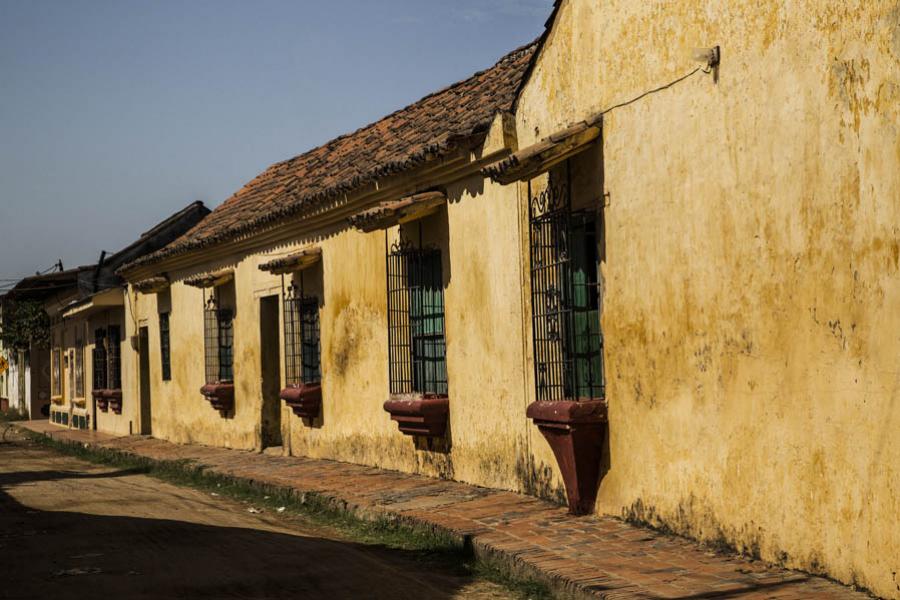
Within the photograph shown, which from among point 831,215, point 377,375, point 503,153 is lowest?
point 377,375

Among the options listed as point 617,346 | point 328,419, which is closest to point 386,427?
point 328,419

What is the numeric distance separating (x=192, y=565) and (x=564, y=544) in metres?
2.48

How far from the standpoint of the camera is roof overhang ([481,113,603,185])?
27.9 feet

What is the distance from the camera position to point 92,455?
782 inches

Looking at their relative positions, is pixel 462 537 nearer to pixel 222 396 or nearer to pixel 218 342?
pixel 222 396

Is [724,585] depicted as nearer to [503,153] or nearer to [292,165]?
[503,153]

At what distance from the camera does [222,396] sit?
17.6m

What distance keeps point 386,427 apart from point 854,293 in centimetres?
754

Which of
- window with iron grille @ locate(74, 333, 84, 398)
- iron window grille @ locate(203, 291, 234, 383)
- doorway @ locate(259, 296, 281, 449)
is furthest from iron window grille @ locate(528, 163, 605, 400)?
window with iron grille @ locate(74, 333, 84, 398)

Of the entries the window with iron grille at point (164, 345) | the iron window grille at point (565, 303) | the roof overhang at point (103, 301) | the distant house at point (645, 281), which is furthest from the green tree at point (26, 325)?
the iron window grille at point (565, 303)

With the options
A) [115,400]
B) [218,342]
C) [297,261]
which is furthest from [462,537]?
[115,400]

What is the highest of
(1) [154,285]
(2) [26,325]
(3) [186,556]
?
(1) [154,285]

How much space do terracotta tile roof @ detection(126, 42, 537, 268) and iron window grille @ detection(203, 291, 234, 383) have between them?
1.09 m

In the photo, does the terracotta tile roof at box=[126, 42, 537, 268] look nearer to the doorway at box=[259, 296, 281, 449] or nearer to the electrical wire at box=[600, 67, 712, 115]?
the doorway at box=[259, 296, 281, 449]
